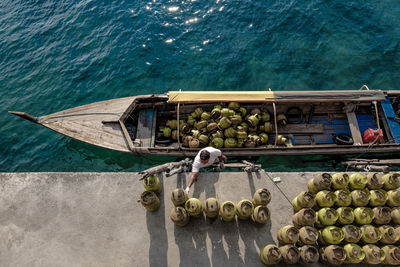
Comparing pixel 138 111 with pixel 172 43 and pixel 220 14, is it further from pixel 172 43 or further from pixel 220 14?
pixel 220 14

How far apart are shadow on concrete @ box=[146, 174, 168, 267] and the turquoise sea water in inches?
175

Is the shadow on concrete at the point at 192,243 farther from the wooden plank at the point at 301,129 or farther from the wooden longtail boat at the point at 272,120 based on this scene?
the wooden plank at the point at 301,129

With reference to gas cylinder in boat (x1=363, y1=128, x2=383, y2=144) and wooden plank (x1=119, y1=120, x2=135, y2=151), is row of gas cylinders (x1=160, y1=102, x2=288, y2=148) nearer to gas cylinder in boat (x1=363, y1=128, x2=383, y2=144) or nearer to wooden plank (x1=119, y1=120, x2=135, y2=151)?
wooden plank (x1=119, y1=120, x2=135, y2=151)

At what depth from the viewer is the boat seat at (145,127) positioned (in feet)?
34.9

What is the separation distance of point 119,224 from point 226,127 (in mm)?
5914

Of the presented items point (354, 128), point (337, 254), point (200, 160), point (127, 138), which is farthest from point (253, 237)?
point (354, 128)

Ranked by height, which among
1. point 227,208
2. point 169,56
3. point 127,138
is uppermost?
point 169,56

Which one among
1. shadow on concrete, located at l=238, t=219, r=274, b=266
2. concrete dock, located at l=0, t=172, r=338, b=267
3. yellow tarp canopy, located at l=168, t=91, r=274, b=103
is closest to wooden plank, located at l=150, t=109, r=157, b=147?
yellow tarp canopy, located at l=168, t=91, r=274, b=103

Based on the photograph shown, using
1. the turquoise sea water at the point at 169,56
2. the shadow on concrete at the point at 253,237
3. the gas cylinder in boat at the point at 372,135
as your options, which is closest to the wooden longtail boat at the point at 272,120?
the gas cylinder in boat at the point at 372,135

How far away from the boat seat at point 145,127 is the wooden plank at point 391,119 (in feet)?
39.7

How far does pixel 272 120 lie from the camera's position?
11.2 m

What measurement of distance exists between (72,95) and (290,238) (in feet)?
51.3

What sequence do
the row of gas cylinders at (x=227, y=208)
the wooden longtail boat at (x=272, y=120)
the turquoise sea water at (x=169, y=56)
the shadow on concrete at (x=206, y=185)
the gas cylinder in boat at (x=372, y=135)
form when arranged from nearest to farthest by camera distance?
the row of gas cylinders at (x=227, y=208), the shadow on concrete at (x=206, y=185), the gas cylinder in boat at (x=372, y=135), the wooden longtail boat at (x=272, y=120), the turquoise sea water at (x=169, y=56)

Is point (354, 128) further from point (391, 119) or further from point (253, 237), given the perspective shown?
point (253, 237)
